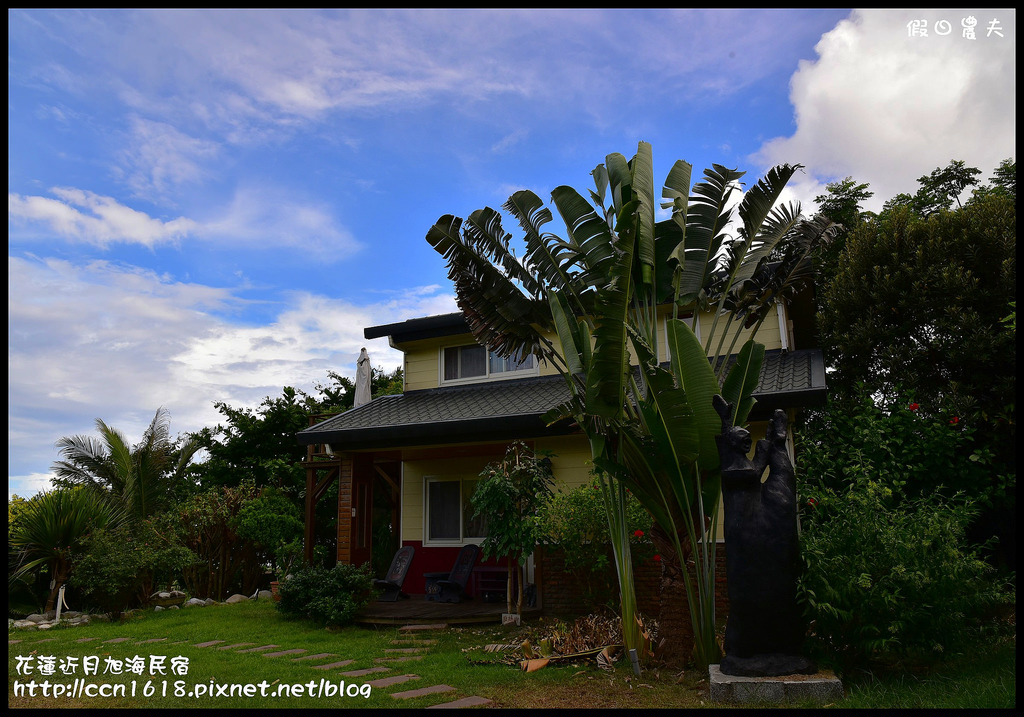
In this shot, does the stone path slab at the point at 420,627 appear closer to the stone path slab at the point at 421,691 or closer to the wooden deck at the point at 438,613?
the wooden deck at the point at 438,613

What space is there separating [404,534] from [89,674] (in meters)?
6.36

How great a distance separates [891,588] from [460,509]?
820 centimetres

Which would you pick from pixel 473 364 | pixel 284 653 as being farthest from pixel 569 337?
pixel 473 364

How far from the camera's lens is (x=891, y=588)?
5613 millimetres

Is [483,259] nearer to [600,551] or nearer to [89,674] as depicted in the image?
[600,551]

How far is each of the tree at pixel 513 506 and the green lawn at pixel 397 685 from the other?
1131mm

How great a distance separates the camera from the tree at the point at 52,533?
478 inches

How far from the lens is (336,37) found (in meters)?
7.07

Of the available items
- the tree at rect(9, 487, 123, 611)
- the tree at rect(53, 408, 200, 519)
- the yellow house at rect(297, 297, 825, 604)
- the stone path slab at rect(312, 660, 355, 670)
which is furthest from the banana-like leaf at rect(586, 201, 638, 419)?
the tree at rect(53, 408, 200, 519)

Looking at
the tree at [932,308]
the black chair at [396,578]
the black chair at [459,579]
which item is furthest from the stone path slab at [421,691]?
the tree at [932,308]

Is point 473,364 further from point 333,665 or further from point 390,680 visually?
point 390,680

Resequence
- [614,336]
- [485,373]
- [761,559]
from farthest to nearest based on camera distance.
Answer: [485,373] < [614,336] < [761,559]

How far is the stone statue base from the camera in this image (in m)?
5.55

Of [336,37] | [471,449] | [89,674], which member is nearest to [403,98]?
[336,37]
